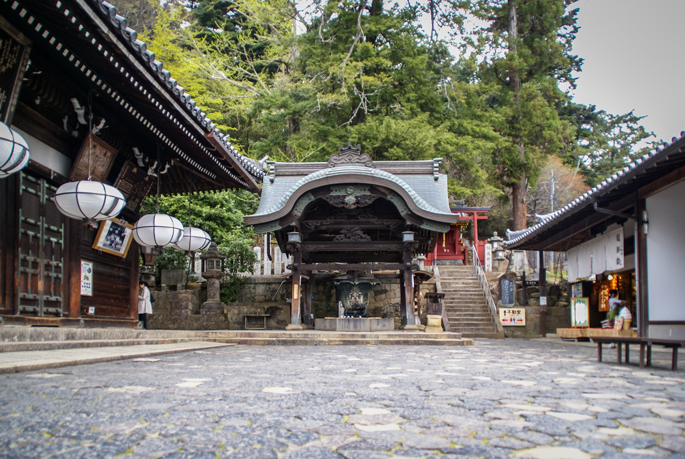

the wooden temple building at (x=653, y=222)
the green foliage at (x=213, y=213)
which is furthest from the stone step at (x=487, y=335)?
the green foliage at (x=213, y=213)

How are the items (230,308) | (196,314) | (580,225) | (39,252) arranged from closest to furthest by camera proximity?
1. (39,252)
2. (580,225)
3. (230,308)
4. (196,314)

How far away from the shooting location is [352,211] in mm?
14578

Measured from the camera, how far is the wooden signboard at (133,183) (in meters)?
10.1

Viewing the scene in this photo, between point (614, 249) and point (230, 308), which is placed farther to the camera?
point (230, 308)

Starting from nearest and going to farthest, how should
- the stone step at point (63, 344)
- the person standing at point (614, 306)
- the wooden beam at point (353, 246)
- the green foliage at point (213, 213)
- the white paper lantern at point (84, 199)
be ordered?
the stone step at point (63, 344) < the white paper lantern at point (84, 199) < the wooden beam at point (353, 246) < the person standing at point (614, 306) < the green foliage at point (213, 213)

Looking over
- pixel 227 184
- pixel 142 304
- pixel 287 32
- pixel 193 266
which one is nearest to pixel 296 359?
pixel 227 184

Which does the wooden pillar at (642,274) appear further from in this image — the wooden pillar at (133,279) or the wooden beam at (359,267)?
the wooden pillar at (133,279)

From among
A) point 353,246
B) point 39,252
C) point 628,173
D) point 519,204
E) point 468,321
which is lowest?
point 468,321

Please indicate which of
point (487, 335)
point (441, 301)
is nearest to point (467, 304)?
point (441, 301)

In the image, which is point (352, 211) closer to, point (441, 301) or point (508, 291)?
point (441, 301)

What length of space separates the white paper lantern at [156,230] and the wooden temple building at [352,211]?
331 cm

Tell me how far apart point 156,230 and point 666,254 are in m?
10.1

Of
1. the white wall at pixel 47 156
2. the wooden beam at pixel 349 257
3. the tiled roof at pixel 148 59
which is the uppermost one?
the tiled roof at pixel 148 59

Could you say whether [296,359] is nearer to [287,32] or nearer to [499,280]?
[499,280]
